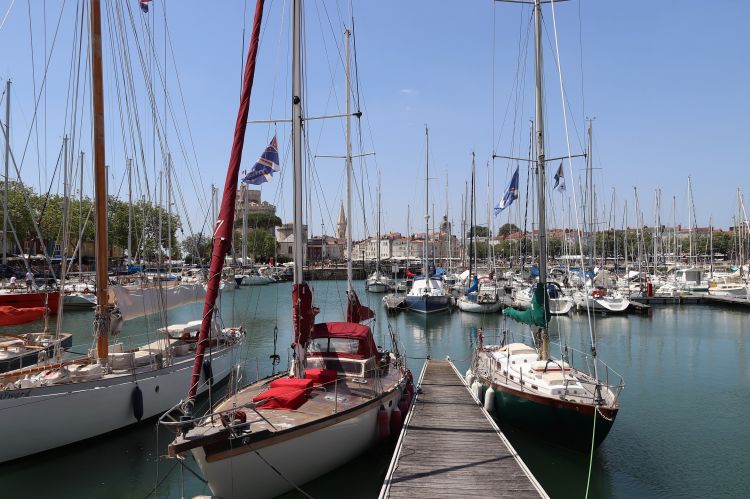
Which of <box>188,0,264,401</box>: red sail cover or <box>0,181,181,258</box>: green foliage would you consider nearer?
<box>188,0,264,401</box>: red sail cover

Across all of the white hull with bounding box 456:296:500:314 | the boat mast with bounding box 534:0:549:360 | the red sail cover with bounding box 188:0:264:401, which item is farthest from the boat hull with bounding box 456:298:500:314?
the red sail cover with bounding box 188:0:264:401

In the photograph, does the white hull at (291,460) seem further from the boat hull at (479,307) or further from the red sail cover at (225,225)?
the boat hull at (479,307)

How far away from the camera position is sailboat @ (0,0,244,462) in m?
14.5

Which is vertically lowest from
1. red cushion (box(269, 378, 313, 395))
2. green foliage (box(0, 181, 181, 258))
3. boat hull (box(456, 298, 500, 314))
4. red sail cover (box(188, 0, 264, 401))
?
boat hull (box(456, 298, 500, 314))

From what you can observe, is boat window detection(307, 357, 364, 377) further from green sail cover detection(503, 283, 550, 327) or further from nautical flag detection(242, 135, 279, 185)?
green sail cover detection(503, 283, 550, 327)

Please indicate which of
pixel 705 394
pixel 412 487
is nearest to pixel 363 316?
pixel 412 487

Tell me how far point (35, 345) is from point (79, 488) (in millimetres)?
10847

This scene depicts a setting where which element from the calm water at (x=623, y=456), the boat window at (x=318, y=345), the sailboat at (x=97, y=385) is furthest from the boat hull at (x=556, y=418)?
the sailboat at (x=97, y=385)

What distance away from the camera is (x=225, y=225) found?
10.9m

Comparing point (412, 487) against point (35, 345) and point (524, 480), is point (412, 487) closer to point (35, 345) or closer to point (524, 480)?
point (524, 480)

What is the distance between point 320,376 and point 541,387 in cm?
624

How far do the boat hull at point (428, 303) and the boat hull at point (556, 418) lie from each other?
115ft

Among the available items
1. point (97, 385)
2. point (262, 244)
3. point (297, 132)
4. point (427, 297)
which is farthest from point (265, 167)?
point (262, 244)

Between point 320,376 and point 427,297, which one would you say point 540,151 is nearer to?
point 320,376
